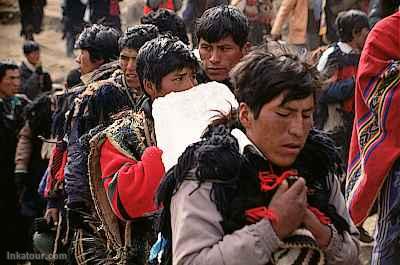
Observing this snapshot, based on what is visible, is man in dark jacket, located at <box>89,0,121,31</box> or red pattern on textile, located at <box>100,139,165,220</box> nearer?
red pattern on textile, located at <box>100,139,165,220</box>

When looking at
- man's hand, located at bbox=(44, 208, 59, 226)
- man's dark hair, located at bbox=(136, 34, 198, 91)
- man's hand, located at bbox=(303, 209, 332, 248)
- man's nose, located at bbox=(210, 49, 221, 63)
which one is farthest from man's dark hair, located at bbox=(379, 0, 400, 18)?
man's hand, located at bbox=(303, 209, 332, 248)

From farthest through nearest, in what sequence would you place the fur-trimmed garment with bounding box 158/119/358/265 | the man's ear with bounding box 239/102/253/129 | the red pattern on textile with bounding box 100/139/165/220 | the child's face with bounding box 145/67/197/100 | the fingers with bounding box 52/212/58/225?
the fingers with bounding box 52/212/58/225, the child's face with bounding box 145/67/197/100, the red pattern on textile with bounding box 100/139/165/220, the man's ear with bounding box 239/102/253/129, the fur-trimmed garment with bounding box 158/119/358/265

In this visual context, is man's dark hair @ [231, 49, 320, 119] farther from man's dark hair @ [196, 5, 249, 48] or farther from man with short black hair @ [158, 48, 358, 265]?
man's dark hair @ [196, 5, 249, 48]

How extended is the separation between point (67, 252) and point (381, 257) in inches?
66.5

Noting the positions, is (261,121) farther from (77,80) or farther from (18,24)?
(18,24)

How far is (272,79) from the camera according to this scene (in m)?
2.57

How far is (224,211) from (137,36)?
1.88 m

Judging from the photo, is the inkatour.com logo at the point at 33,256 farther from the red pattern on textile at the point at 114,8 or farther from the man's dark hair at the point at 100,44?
the red pattern on textile at the point at 114,8

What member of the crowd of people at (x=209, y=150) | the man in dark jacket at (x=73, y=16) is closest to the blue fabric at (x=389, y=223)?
the crowd of people at (x=209, y=150)

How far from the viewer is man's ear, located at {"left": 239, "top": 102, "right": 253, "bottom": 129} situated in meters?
2.65

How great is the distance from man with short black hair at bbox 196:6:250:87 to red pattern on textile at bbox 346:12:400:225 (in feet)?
2.31

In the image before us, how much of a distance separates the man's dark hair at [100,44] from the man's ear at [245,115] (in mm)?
2480

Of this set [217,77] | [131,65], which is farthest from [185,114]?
[131,65]

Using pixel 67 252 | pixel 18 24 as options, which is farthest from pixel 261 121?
pixel 18 24
